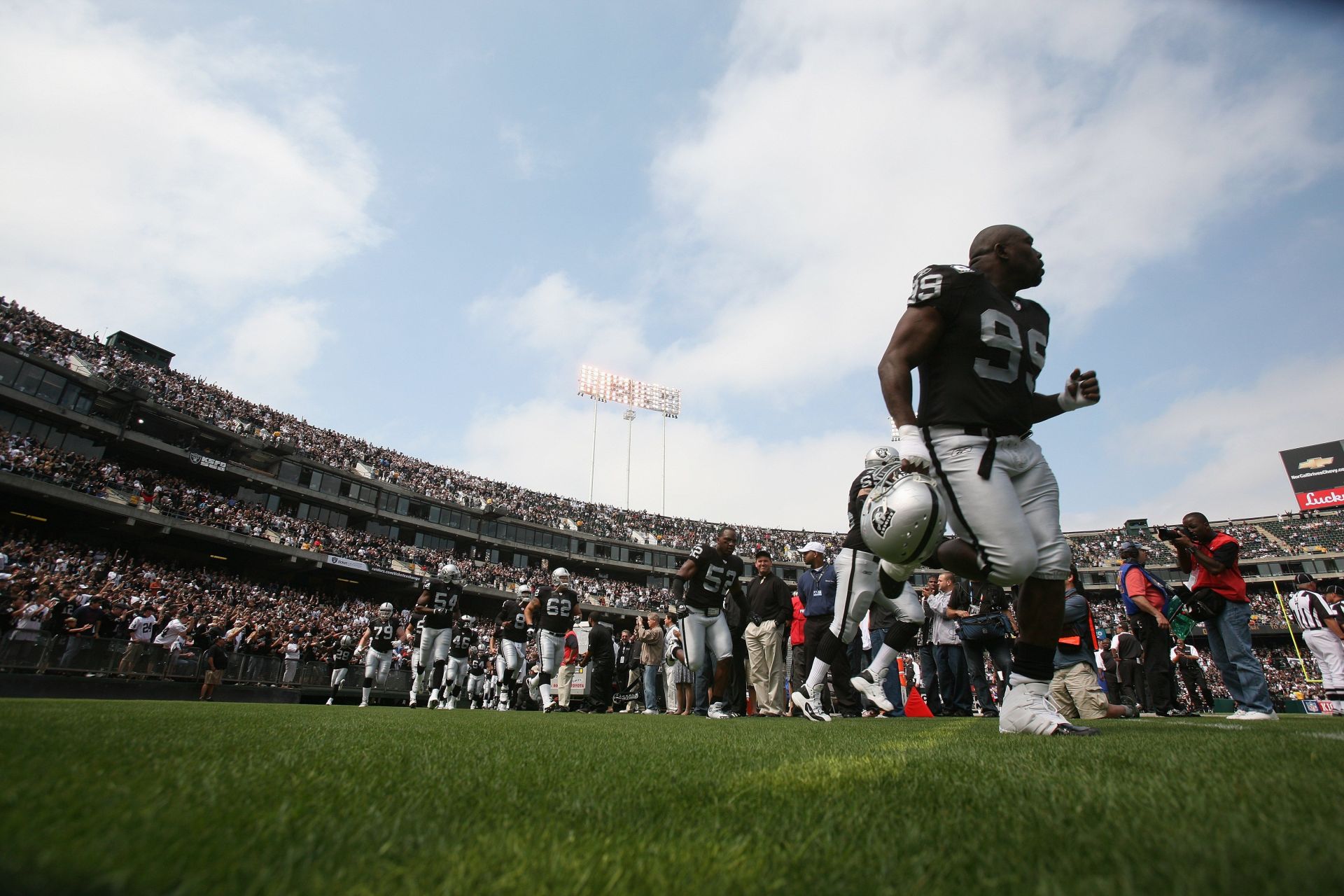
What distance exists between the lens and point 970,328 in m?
3.91

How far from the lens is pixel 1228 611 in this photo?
6.16 m

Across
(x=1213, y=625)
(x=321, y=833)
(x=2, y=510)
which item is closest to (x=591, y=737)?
(x=321, y=833)

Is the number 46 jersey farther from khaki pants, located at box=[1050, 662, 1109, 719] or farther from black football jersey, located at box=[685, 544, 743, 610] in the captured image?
khaki pants, located at box=[1050, 662, 1109, 719]

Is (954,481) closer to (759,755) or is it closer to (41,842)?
(759,755)

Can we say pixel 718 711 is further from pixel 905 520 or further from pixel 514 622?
pixel 905 520

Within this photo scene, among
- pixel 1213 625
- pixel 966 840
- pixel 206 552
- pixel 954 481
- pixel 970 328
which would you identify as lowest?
pixel 966 840

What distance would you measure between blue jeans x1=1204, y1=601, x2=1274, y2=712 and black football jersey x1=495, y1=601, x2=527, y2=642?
928 centimetres

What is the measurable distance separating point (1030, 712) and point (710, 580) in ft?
14.5

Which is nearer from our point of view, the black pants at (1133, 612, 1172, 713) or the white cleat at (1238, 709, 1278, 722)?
the white cleat at (1238, 709, 1278, 722)

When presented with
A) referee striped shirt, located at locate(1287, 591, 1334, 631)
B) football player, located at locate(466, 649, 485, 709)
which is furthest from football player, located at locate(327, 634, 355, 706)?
referee striped shirt, located at locate(1287, 591, 1334, 631)

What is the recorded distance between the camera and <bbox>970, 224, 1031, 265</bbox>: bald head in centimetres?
445

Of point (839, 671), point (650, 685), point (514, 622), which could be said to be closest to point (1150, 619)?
point (839, 671)

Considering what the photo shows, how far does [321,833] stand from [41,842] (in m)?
0.38

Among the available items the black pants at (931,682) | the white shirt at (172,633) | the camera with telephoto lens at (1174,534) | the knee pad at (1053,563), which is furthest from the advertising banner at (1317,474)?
the white shirt at (172,633)
